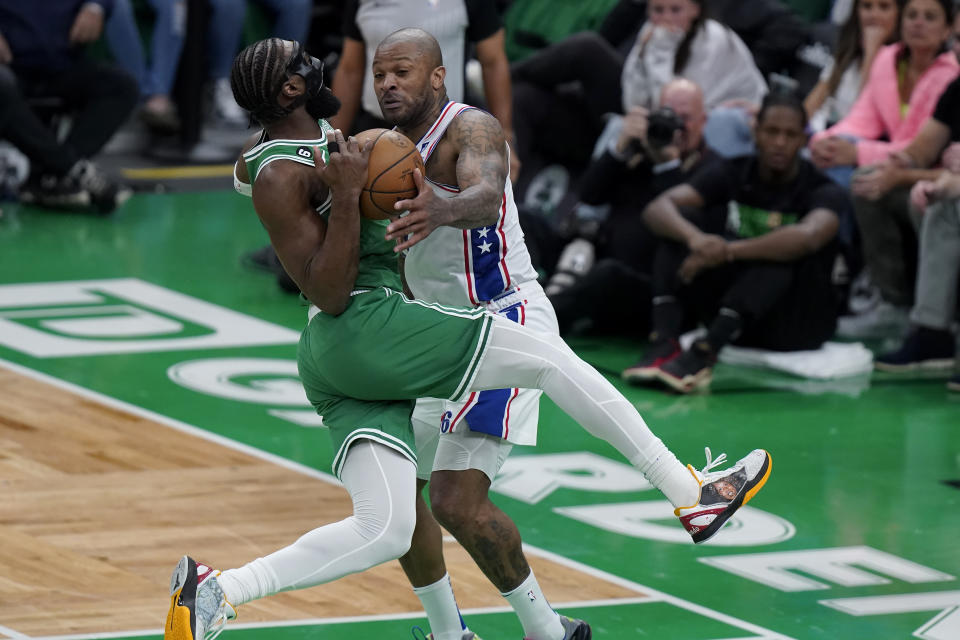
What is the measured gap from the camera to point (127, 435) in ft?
21.9

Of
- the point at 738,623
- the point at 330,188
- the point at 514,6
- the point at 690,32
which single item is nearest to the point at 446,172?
the point at 330,188

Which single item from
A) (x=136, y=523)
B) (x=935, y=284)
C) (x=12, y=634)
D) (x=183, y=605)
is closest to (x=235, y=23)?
(x=935, y=284)

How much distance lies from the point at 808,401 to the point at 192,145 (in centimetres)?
679

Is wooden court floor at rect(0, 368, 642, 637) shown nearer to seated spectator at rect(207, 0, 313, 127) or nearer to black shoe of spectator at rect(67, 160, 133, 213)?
black shoe of spectator at rect(67, 160, 133, 213)

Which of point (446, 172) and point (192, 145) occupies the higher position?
point (446, 172)

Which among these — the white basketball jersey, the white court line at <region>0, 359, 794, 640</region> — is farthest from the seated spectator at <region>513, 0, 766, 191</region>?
the white basketball jersey

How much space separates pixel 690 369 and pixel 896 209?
152 cm

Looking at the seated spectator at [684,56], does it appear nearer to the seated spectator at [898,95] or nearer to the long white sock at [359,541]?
the seated spectator at [898,95]

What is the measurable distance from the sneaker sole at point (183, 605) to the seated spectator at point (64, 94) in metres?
7.09

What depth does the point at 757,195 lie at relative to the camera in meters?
7.78

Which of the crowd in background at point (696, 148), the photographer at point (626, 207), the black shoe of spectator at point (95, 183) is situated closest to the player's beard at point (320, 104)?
the crowd in background at point (696, 148)

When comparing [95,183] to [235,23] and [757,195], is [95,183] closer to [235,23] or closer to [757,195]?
[235,23]

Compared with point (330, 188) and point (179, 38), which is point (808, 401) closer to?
point (330, 188)

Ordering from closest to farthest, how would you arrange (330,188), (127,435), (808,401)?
(330,188) → (127,435) → (808,401)
